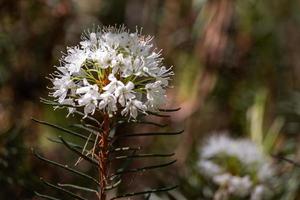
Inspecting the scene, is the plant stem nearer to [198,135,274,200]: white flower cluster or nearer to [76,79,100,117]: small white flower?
[76,79,100,117]: small white flower

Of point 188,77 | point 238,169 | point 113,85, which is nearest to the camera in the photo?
point 113,85

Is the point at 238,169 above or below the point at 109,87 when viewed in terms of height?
below

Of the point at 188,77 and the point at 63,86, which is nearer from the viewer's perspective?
the point at 63,86

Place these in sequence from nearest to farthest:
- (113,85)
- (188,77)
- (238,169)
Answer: (113,85) < (238,169) < (188,77)

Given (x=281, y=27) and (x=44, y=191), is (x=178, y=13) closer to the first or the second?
(x=281, y=27)

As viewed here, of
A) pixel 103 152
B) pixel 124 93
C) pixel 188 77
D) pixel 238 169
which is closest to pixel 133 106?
pixel 124 93

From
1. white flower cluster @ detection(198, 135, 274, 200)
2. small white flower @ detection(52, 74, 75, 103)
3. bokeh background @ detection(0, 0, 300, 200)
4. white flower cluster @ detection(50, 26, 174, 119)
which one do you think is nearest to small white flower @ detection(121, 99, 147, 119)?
white flower cluster @ detection(50, 26, 174, 119)

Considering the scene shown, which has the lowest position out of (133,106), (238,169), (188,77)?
(238,169)

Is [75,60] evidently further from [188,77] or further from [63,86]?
[188,77]

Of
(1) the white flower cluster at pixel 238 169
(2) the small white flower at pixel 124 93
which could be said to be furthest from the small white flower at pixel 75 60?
(1) the white flower cluster at pixel 238 169
